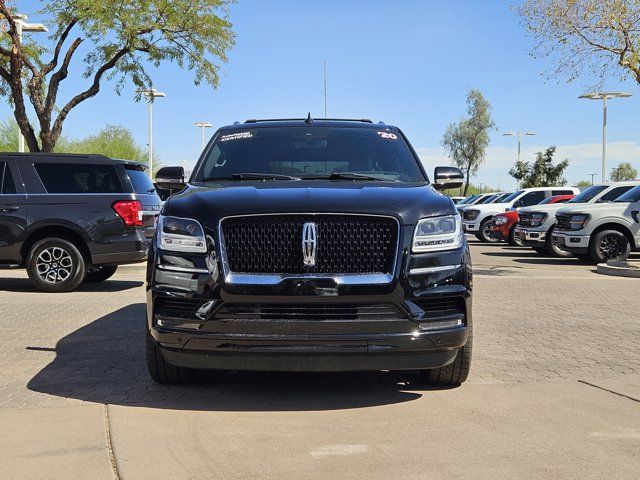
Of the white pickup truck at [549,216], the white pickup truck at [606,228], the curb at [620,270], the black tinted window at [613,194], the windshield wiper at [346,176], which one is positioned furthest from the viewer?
the white pickup truck at [549,216]

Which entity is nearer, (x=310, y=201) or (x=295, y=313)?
(x=295, y=313)

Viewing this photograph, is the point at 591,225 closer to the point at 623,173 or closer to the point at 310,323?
the point at 310,323

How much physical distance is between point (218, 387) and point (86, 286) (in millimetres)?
6985

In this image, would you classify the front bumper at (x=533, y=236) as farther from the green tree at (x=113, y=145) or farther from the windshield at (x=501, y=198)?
the green tree at (x=113, y=145)

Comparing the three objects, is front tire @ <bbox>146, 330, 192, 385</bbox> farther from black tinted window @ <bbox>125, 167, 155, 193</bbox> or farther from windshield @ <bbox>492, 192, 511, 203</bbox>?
windshield @ <bbox>492, 192, 511, 203</bbox>

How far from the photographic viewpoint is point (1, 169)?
10656mm

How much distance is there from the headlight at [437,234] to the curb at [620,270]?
33.6 feet

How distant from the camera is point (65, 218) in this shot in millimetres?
10422

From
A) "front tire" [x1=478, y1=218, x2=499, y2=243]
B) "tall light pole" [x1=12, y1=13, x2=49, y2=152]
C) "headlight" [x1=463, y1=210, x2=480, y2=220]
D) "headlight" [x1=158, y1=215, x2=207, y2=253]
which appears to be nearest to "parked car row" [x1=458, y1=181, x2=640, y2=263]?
"front tire" [x1=478, y1=218, x2=499, y2=243]

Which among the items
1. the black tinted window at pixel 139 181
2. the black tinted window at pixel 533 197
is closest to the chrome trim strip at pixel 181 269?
the black tinted window at pixel 139 181

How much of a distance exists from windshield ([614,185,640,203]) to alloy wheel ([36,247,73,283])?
1183 centimetres

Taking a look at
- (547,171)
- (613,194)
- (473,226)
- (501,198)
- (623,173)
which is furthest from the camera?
(623,173)

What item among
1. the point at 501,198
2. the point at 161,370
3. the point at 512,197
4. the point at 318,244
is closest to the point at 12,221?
the point at 161,370

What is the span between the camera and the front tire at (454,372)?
4.89 m
